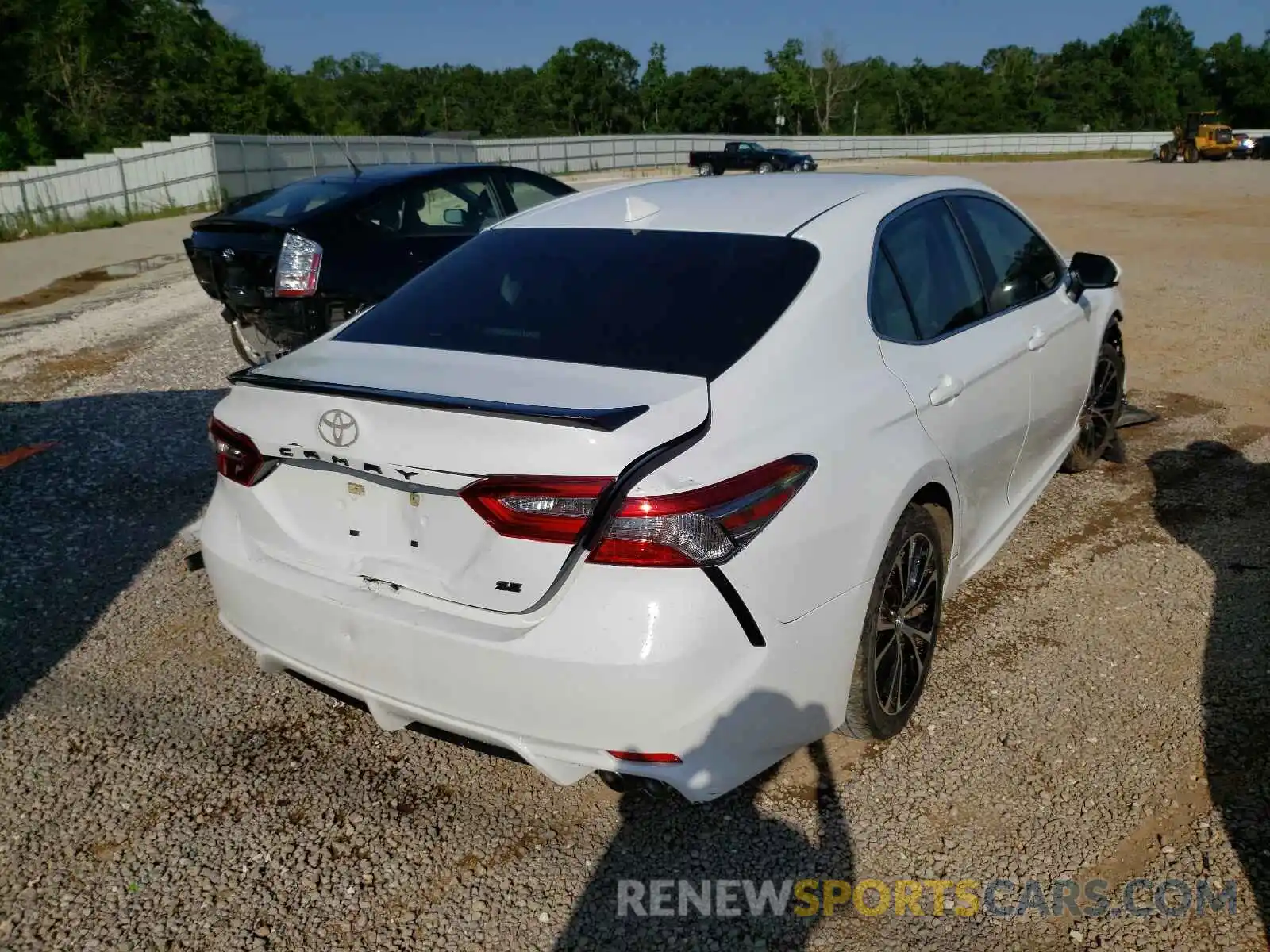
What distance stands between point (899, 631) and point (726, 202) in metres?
1.54

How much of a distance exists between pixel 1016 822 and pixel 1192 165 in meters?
49.5

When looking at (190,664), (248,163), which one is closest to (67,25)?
(248,163)

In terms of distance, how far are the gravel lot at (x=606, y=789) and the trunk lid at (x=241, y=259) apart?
7.80ft

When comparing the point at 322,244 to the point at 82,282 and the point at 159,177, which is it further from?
the point at 159,177

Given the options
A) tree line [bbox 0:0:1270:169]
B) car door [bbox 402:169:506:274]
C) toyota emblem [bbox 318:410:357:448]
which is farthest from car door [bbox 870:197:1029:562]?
tree line [bbox 0:0:1270:169]

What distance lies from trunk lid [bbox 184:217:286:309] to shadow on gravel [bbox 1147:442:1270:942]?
5.48 metres

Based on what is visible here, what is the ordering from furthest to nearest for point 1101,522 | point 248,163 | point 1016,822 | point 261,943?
point 248,163
point 1101,522
point 1016,822
point 261,943

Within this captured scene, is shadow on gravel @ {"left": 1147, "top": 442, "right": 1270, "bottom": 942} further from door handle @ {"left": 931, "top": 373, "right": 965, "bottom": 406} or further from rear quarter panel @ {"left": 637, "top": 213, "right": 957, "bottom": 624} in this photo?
door handle @ {"left": 931, "top": 373, "right": 965, "bottom": 406}

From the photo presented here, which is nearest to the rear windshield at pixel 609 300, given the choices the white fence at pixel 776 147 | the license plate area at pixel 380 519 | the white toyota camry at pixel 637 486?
the white toyota camry at pixel 637 486

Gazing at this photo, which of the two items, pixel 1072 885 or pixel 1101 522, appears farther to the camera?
pixel 1101 522

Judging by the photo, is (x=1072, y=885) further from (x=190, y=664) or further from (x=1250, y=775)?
(x=190, y=664)

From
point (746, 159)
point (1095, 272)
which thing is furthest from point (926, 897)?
point (746, 159)

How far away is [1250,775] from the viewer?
2961 mm

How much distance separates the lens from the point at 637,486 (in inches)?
89.3
